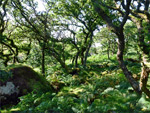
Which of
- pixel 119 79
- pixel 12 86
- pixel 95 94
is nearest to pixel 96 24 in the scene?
pixel 119 79

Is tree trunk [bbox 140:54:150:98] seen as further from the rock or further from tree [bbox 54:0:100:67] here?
tree [bbox 54:0:100:67]

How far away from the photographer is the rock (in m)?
6.47

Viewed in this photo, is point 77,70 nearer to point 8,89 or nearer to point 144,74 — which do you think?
point 8,89

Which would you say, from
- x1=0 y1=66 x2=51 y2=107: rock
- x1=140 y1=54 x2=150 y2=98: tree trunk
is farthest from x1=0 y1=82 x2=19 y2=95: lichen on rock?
x1=140 y1=54 x2=150 y2=98: tree trunk

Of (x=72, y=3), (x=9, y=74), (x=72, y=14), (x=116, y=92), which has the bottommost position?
(x=116, y=92)

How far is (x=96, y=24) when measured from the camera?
12.4 metres

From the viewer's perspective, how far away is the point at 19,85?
6.93 meters

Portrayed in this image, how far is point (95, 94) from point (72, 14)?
8.96 metres

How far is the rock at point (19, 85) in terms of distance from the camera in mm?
6469

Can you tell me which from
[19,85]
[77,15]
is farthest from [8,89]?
[77,15]

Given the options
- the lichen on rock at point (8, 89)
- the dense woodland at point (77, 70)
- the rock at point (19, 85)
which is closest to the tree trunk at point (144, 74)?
the dense woodland at point (77, 70)

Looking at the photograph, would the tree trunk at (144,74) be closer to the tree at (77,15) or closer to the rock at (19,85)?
the rock at (19,85)

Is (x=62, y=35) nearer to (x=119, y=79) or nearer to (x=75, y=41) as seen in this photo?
(x=75, y=41)

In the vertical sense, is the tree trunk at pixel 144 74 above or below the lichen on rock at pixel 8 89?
above
